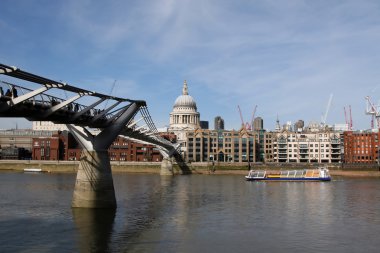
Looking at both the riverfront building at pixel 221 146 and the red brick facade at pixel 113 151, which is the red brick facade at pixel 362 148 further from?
the red brick facade at pixel 113 151

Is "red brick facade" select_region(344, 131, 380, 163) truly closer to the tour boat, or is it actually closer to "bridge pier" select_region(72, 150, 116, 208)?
the tour boat

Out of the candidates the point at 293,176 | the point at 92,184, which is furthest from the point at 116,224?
the point at 293,176

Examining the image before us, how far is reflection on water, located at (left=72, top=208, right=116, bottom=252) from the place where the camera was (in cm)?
3459

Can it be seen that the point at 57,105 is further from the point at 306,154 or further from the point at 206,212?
the point at 306,154

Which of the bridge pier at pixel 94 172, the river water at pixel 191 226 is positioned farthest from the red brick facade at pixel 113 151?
the bridge pier at pixel 94 172

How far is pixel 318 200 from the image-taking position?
6600 cm

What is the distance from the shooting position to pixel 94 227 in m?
41.4

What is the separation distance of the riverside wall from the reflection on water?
334 ft

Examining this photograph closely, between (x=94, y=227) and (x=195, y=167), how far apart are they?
114817 mm

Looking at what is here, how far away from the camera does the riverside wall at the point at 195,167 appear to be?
141125 millimetres

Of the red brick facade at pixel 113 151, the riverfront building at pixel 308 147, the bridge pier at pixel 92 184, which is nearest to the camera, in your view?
the bridge pier at pixel 92 184

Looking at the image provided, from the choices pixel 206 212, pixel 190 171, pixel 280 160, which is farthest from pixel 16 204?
pixel 280 160

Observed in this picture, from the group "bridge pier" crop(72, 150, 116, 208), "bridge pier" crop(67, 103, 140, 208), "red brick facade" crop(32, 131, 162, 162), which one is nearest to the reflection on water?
"bridge pier" crop(72, 150, 116, 208)

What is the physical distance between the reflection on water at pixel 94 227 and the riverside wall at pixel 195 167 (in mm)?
101756
